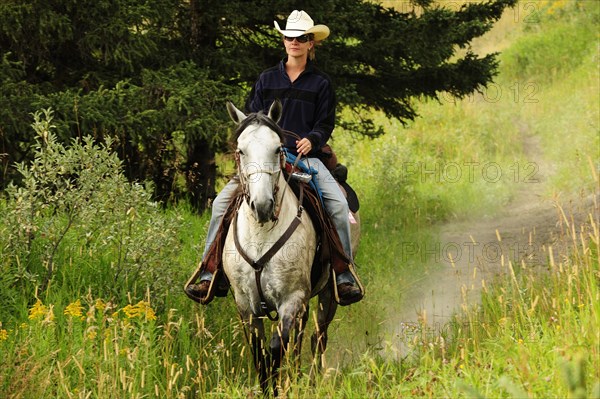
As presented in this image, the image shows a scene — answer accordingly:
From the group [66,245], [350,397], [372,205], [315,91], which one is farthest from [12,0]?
[372,205]

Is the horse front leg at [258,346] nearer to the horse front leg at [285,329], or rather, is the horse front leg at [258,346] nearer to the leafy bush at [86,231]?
the horse front leg at [285,329]

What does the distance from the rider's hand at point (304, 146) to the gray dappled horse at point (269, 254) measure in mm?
353

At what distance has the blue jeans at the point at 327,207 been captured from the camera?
6949 millimetres

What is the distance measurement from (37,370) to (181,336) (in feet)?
4.86

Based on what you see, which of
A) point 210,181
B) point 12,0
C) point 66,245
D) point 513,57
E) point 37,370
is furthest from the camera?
point 513,57

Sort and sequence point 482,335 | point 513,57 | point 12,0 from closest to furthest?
point 482,335
point 12,0
point 513,57

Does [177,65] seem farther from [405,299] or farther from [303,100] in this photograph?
[405,299]

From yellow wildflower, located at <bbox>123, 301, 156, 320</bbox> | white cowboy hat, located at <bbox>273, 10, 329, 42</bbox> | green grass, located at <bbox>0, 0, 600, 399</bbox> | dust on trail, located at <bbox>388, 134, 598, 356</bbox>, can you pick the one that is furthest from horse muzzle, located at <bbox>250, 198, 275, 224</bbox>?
dust on trail, located at <bbox>388, 134, 598, 356</bbox>

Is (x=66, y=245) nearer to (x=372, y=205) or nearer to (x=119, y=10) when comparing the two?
(x=119, y=10)

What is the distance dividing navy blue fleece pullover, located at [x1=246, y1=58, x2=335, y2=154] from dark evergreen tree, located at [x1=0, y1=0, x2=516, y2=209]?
7.80 ft

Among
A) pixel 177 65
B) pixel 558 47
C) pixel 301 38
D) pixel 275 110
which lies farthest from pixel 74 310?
pixel 558 47

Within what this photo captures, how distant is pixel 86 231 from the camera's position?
7.45 metres

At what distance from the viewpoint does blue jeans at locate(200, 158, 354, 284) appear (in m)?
6.95

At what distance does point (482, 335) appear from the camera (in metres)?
6.41
